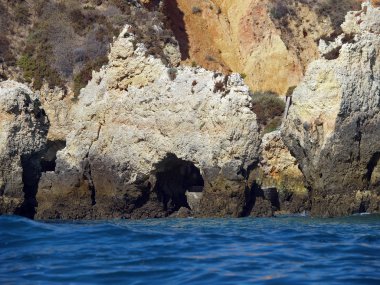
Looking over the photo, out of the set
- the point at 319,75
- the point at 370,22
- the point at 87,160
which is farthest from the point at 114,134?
the point at 370,22

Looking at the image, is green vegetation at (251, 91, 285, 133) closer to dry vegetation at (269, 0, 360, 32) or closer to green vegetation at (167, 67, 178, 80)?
dry vegetation at (269, 0, 360, 32)

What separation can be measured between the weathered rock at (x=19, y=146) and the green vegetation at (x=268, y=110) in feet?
47.4

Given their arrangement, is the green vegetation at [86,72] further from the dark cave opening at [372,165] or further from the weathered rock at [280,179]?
the dark cave opening at [372,165]

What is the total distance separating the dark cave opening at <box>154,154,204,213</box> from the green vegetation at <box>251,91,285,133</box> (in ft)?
34.3

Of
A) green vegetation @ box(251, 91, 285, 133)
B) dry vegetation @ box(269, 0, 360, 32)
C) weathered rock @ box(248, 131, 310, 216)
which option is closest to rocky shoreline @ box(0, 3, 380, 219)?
weathered rock @ box(248, 131, 310, 216)

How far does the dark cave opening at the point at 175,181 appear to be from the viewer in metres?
31.8

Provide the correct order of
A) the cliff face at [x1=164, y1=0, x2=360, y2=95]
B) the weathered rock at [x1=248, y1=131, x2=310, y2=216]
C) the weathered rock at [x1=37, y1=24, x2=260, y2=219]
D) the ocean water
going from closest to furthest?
the ocean water < the weathered rock at [x1=37, y1=24, x2=260, y2=219] < the weathered rock at [x1=248, y1=131, x2=310, y2=216] < the cliff face at [x1=164, y1=0, x2=360, y2=95]

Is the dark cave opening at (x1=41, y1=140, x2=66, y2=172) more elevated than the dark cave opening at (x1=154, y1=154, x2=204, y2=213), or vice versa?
the dark cave opening at (x1=41, y1=140, x2=66, y2=172)

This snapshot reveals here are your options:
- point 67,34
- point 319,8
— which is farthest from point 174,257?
point 319,8

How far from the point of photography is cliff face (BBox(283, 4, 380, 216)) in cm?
2912

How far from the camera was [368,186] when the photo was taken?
29594mm

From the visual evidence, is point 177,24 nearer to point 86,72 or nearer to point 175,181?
point 86,72

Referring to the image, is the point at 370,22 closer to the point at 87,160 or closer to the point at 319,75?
the point at 319,75

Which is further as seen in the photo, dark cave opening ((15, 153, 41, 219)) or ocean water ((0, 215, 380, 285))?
dark cave opening ((15, 153, 41, 219))
